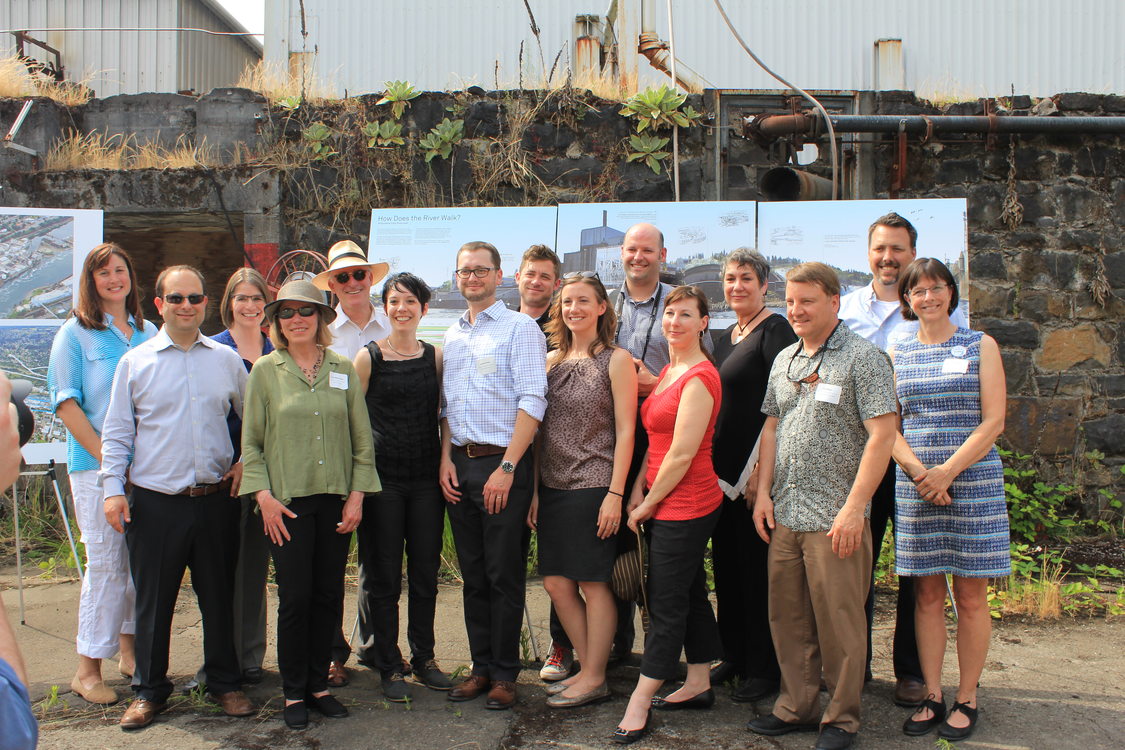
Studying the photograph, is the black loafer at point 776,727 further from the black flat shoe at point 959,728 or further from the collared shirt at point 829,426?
the collared shirt at point 829,426

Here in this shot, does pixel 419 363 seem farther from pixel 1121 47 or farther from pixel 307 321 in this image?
pixel 1121 47

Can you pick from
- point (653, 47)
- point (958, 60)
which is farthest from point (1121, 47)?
point (653, 47)

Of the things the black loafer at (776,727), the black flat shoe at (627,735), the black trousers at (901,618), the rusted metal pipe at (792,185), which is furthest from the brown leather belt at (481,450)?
the rusted metal pipe at (792,185)

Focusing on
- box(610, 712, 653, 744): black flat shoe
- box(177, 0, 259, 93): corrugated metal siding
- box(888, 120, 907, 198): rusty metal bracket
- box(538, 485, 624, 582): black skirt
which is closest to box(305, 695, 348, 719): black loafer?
box(538, 485, 624, 582): black skirt

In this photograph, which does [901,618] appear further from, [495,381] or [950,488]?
[495,381]

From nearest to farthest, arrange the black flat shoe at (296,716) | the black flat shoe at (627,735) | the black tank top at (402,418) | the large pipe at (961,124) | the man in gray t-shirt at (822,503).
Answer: the man in gray t-shirt at (822,503), the black flat shoe at (627,735), the black flat shoe at (296,716), the black tank top at (402,418), the large pipe at (961,124)

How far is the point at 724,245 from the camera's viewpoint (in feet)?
19.1

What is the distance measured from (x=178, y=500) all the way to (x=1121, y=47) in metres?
11.8

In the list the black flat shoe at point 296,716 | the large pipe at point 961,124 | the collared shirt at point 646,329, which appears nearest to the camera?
the black flat shoe at point 296,716

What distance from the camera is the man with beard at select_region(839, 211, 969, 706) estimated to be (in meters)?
3.70

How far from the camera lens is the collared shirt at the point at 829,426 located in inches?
125

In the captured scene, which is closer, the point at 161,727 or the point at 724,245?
the point at 161,727

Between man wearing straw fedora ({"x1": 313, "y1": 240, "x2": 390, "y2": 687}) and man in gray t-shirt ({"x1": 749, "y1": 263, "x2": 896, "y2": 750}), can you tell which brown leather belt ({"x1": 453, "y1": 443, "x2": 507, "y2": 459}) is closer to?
man wearing straw fedora ({"x1": 313, "y1": 240, "x2": 390, "y2": 687})

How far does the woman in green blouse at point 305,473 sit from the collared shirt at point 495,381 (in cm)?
39
